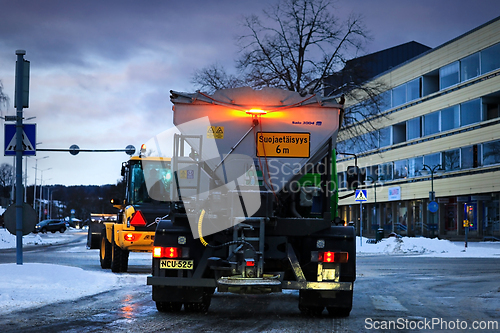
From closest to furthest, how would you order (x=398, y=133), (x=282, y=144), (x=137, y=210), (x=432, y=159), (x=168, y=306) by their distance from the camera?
(x=168, y=306)
(x=282, y=144)
(x=137, y=210)
(x=432, y=159)
(x=398, y=133)

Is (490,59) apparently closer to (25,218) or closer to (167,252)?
(25,218)

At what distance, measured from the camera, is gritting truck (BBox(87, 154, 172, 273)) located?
16.0 metres

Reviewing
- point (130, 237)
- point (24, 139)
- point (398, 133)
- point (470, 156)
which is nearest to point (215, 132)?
point (24, 139)

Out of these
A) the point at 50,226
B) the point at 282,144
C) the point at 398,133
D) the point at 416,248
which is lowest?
the point at 50,226

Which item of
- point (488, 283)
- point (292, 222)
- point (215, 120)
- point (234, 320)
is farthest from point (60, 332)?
point (488, 283)

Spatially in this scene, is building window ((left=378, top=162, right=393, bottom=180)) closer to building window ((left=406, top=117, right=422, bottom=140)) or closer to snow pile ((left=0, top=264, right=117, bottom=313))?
building window ((left=406, top=117, right=422, bottom=140))

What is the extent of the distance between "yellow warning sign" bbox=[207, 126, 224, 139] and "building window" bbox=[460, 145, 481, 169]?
1597 inches

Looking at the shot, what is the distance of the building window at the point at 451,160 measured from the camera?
4903cm

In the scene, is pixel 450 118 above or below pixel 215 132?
above

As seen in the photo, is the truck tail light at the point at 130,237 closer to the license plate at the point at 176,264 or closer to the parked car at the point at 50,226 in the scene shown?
the license plate at the point at 176,264

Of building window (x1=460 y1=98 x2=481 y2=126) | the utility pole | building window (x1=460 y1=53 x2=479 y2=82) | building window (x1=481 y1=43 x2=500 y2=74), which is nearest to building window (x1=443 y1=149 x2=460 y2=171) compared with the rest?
building window (x1=460 y1=98 x2=481 y2=126)

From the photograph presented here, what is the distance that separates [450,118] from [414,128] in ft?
18.2

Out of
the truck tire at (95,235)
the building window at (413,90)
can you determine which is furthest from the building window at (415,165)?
the truck tire at (95,235)

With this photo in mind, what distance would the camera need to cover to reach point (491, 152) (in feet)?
148
